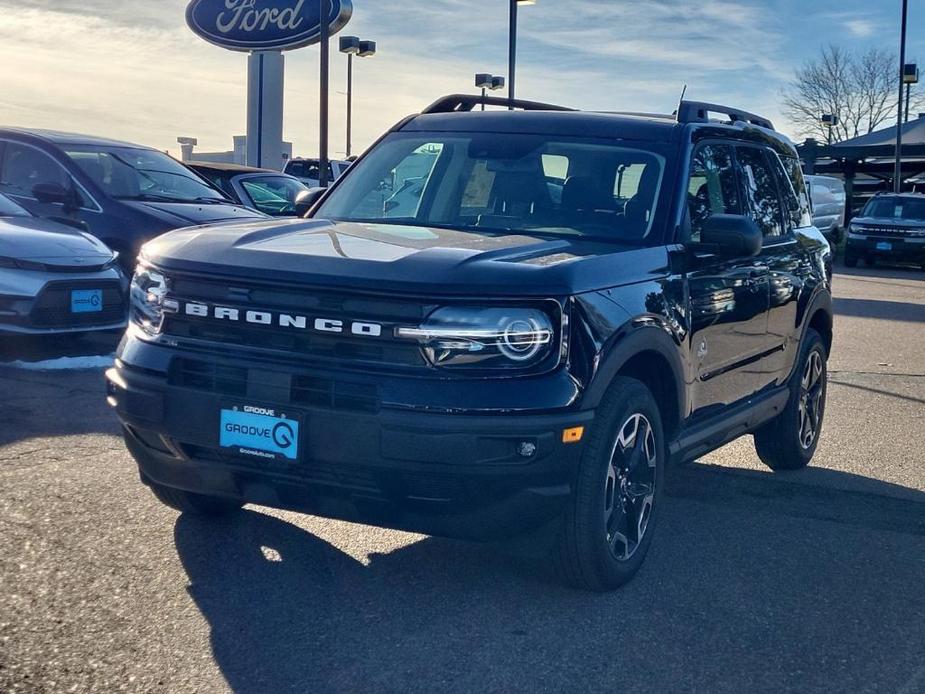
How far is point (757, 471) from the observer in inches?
266

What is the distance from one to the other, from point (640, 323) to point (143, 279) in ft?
6.03

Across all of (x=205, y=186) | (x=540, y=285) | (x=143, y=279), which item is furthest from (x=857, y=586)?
(x=205, y=186)

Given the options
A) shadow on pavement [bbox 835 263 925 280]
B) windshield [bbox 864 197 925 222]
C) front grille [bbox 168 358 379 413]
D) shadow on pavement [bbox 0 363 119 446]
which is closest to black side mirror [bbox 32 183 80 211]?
shadow on pavement [bbox 0 363 119 446]

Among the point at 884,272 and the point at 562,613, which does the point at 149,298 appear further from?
the point at 884,272

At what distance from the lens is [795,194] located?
22.5ft

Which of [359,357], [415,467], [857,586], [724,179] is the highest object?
[724,179]

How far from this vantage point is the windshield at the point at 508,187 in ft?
16.6

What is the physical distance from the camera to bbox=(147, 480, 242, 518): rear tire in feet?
15.9

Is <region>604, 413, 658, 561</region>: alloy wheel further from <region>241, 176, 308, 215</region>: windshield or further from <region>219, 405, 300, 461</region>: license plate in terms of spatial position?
<region>241, 176, 308, 215</region>: windshield

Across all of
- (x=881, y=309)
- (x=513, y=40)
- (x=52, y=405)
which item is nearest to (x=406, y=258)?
(x=52, y=405)

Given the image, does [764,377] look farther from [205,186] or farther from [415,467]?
[205,186]

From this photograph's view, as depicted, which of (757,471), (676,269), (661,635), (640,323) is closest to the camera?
(661,635)

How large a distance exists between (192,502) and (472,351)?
1654 millimetres

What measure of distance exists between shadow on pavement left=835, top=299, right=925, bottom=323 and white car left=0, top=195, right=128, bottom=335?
400 inches
